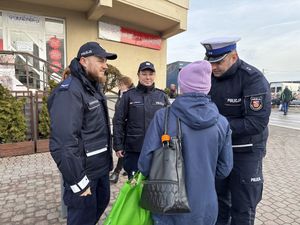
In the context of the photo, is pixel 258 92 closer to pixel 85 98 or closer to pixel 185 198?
pixel 185 198

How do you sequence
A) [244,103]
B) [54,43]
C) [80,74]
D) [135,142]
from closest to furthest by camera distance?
[80,74]
[244,103]
[135,142]
[54,43]

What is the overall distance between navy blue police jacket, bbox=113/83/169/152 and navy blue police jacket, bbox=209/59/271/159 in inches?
37.3

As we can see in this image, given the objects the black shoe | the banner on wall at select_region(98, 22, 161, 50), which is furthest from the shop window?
the black shoe

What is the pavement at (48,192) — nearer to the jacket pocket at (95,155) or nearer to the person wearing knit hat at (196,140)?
the jacket pocket at (95,155)

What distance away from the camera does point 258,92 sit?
2.20 m

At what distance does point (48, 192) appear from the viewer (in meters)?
3.99

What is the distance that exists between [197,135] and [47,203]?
2.90 meters

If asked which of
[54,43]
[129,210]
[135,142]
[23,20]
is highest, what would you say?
[23,20]

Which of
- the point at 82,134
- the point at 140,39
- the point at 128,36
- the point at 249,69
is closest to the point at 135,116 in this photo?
the point at 82,134

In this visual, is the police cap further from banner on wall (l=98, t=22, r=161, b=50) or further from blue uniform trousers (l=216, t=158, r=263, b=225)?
banner on wall (l=98, t=22, r=161, b=50)

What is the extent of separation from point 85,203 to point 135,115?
4.37 feet

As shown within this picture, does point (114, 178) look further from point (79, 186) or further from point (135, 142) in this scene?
point (79, 186)

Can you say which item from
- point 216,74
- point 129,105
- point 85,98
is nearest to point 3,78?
point 129,105

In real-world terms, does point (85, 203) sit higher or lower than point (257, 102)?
lower
